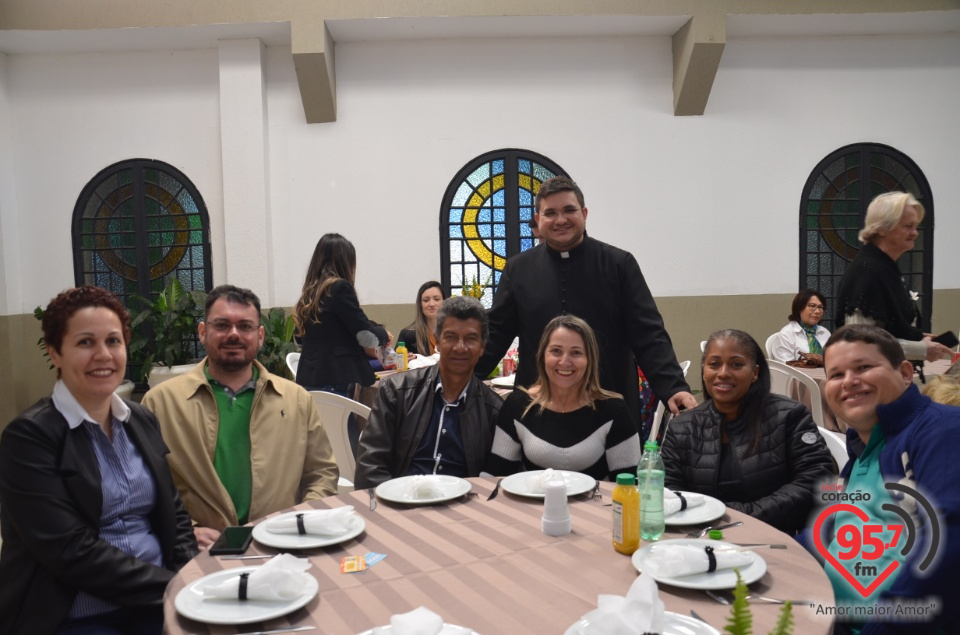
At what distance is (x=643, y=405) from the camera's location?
12.2ft

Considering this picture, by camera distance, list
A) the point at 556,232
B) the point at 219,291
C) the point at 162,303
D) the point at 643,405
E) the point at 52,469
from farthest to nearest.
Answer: the point at 162,303
the point at 643,405
the point at 556,232
the point at 219,291
the point at 52,469

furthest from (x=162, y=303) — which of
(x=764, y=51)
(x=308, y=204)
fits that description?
(x=764, y=51)

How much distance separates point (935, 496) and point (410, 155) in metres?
5.76

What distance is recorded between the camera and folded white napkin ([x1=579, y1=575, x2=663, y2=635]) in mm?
1054

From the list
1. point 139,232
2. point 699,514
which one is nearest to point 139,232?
point 139,232

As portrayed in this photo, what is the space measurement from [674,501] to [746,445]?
21.1 inches

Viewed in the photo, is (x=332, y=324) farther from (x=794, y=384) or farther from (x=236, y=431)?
(x=794, y=384)

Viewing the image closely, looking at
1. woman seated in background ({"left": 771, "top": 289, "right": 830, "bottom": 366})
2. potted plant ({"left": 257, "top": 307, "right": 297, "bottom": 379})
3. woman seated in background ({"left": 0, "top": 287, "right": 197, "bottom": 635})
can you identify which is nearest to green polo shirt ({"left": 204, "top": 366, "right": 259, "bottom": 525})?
woman seated in background ({"left": 0, "top": 287, "right": 197, "bottom": 635})

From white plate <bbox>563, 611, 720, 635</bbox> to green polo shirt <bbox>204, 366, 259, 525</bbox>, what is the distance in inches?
57.8

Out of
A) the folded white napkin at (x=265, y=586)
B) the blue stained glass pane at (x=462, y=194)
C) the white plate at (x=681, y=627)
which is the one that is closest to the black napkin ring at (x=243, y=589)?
the folded white napkin at (x=265, y=586)

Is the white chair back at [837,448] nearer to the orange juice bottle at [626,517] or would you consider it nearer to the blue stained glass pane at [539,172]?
the orange juice bottle at [626,517]

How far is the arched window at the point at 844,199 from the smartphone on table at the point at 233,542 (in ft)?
21.5

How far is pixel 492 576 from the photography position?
1464mm

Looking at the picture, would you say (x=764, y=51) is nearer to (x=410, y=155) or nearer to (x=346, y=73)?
(x=410, y=155)
